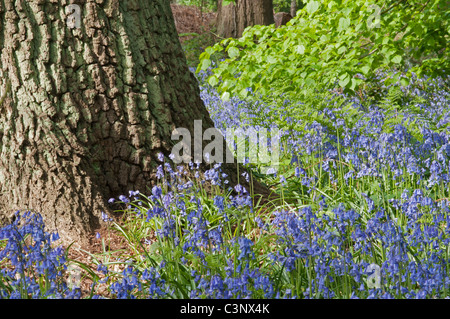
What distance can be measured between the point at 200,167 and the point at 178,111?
0.46m

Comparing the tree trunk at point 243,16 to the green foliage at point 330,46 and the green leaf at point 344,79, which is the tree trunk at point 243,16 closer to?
the green foliage at point 330,46

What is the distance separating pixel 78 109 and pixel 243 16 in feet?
25.5

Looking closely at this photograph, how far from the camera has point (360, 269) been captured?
7.43ft

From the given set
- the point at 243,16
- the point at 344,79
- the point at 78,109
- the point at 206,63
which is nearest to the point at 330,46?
the point at 344,79

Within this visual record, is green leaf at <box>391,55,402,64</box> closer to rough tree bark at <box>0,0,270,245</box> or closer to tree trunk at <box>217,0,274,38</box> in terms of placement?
rough tree bark at <box>0,0,270,245</box>

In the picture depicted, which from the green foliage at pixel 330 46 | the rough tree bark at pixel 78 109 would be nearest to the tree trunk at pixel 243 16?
the green foliage at pixel 330 46

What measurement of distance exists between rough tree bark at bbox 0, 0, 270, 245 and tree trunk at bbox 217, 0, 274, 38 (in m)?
6.93

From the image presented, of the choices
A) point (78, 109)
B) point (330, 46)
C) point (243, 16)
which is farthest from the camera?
point (243, 16)

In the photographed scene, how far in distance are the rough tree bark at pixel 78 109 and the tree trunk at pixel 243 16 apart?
6.93m

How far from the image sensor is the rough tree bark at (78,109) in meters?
3.11

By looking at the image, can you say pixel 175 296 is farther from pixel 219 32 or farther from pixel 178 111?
pixel 219 32

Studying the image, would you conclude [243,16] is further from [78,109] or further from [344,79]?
[78,109]

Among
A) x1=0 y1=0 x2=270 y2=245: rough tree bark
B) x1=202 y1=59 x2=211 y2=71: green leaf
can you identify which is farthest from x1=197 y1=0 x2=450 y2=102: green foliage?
x1=0 y1=0 x2=270 y2=245: rough tree bark

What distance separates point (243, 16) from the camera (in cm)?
1030
